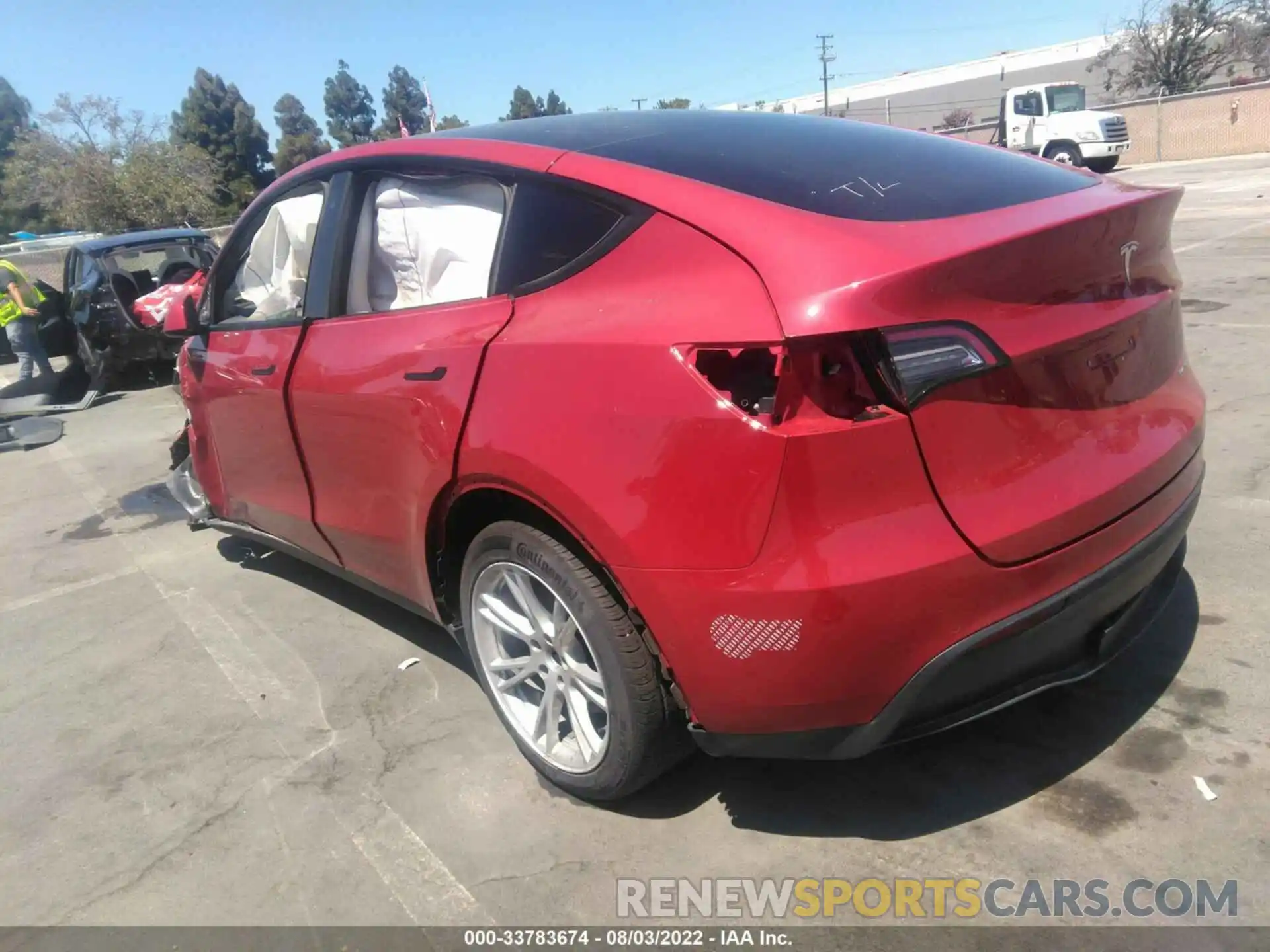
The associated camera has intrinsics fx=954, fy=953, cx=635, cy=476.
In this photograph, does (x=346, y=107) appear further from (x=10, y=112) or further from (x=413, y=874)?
(x=413, y=874)

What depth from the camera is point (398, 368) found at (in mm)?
2734

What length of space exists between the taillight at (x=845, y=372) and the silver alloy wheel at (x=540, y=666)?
0.77 meters

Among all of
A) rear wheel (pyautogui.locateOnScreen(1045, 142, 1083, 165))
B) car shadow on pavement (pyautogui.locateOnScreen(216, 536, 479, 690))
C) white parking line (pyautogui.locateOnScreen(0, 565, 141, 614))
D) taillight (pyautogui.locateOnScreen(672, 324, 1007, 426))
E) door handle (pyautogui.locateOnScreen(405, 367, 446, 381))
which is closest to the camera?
taillight (pyautogui.locateOnScreen(672, 324, 1007, 426))

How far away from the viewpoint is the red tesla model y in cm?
189

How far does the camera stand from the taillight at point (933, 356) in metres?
1.88

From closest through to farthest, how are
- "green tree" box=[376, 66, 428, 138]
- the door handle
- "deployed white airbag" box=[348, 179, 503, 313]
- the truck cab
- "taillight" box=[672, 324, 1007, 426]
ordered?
"taillight" box=[672, 324, 1007, 426] < the door handle < "deployed white airbag" box=[348, 179, 503, 313] < the truck cab < "green tree" box=[376, 66, 428, 138]

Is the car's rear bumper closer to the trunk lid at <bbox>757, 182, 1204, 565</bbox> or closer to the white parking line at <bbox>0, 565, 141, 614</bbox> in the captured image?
the trunk lid at <bbox>757, 182, 1204, 565</bbox>

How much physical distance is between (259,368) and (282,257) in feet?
1.66

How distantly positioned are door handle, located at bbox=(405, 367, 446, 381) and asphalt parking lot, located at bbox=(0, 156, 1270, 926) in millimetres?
1159

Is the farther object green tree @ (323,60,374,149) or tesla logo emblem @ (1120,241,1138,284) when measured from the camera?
green tree @ (323,60,374,149)

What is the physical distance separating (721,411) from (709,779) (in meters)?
1.22

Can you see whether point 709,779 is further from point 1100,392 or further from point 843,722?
point 1100,392

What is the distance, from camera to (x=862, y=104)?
220ft

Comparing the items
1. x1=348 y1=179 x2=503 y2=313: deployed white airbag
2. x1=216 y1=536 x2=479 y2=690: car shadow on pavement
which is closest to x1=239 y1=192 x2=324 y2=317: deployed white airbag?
x1=348 y1=179 x2=503 y2=313: deployed white airbag
